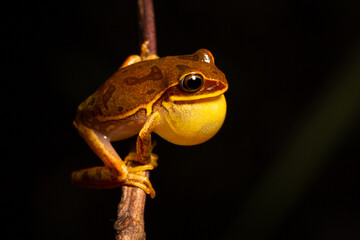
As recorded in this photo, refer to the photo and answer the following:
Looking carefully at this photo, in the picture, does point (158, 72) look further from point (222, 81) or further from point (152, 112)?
point (222, 81)

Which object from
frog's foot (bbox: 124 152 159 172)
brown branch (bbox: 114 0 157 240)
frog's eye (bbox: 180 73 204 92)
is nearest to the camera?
brown branch (bbox: 114 0 157 240)

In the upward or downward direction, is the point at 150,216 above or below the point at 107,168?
below

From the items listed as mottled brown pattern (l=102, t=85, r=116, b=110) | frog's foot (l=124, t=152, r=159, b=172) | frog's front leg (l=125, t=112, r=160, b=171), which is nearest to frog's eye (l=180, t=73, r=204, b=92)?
frog's front leg (l=125, t=112, r=160, b=171)

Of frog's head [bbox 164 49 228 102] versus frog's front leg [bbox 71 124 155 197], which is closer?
frog's head [bbox 164 49 228 102]

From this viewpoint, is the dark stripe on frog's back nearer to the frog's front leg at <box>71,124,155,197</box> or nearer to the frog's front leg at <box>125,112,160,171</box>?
the frog's front leg at <box>125,112,160,171</box>

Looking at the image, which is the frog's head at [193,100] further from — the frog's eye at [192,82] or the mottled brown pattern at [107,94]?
the mottled brown pattern at [107,94]

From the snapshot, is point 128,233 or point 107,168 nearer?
point 128,233

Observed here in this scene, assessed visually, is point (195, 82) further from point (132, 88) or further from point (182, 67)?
point (132, 88)

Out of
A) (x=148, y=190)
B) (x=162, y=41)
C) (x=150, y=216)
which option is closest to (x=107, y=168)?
(x=148, y=190)
